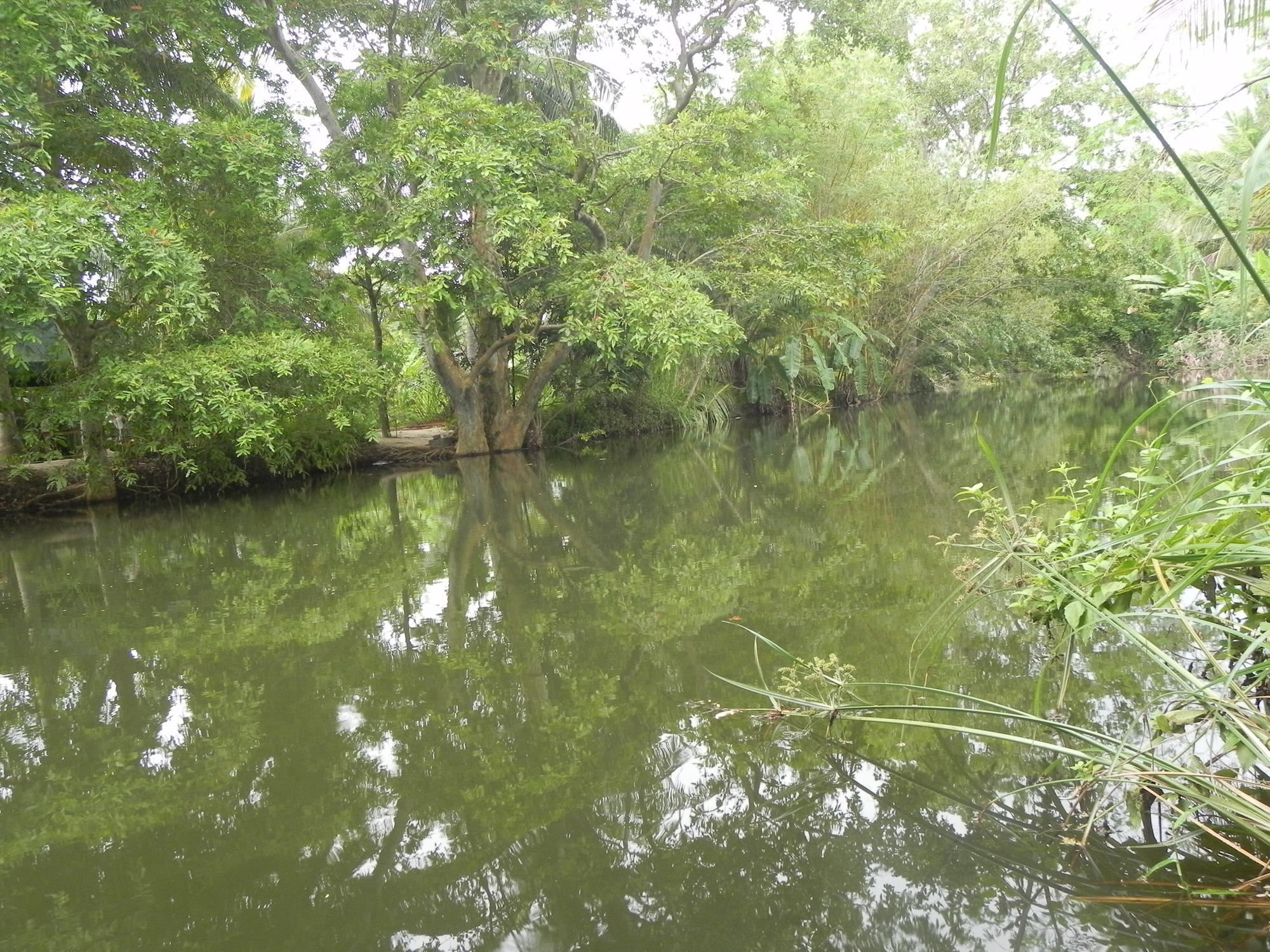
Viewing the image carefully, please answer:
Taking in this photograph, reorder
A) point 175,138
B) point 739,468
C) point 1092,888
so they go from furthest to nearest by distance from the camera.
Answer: point 739,468
point 175,138
point 1092,888

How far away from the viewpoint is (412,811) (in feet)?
6.82

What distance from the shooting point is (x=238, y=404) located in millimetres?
8062

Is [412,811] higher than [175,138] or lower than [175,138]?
lower

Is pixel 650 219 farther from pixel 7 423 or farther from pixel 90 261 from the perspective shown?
pixel 7 423

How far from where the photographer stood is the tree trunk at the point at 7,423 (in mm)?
8750

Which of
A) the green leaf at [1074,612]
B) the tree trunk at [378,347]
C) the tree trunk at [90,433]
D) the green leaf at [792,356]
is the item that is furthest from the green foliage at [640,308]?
the green leaf at [1074,612]

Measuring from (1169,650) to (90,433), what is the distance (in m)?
10.1

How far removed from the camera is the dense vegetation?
7.85 metres

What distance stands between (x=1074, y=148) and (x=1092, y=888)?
27.2 meters

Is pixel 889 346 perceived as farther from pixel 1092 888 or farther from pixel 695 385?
pixel 1092 888

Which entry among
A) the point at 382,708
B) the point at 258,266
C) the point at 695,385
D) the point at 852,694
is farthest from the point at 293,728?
the point at 695,385

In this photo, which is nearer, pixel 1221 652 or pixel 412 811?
pixel 1221 652

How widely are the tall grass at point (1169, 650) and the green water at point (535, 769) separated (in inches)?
4.6

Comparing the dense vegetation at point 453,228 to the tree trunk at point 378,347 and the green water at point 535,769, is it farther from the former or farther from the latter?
the green water at point 535,769
